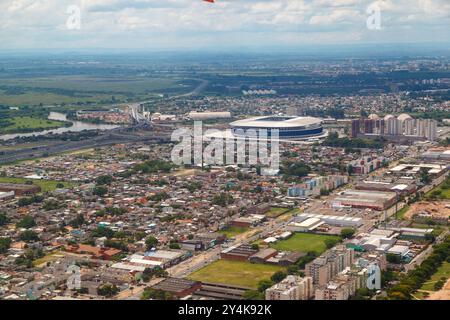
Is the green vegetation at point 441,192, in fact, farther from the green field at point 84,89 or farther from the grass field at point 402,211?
the green field at point 84,89

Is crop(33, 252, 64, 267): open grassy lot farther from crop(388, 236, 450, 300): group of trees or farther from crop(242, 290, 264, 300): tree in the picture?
crop(388, 236, 450, 300): group of trees

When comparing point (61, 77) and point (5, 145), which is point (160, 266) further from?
point (61, 77)

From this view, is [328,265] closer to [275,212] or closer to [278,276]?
[278,276]

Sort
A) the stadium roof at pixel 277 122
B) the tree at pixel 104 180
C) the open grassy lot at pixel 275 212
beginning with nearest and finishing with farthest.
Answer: the open grassy lot at pixel 275 212 → the tree at pixel 104 180 → the stadium roof at pixel 277 122

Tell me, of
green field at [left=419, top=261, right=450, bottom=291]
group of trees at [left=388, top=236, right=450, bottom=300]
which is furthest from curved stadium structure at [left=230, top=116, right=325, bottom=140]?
green field at [left=419, top=261, right=450, bottom=291]

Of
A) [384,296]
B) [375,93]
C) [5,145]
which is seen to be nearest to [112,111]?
[5,145]

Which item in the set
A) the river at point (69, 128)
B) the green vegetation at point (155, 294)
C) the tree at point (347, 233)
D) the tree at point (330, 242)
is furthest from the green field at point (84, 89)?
the green vegetation at point (155, 294)

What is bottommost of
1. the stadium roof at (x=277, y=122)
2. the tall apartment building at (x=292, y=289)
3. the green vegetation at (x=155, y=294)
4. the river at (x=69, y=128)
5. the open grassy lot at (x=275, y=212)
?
the open grassy lot at (x=275, y=212)

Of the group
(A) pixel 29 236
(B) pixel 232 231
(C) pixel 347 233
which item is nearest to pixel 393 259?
(C) pixel 347 233
